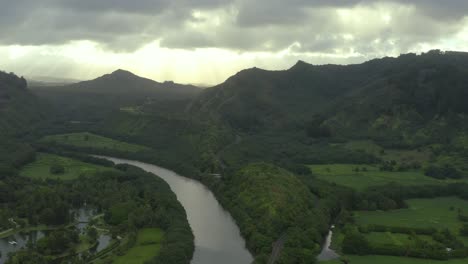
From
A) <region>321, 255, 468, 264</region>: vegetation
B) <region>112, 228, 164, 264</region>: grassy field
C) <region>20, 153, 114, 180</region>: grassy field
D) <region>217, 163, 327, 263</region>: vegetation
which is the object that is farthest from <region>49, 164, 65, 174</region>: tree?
<region>321, 255, 468, 264</region>: vegetation

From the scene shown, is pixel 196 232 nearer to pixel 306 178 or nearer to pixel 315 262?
pixel 315 262

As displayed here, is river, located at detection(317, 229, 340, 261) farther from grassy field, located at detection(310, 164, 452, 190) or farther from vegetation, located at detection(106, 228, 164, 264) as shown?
grassy field, located at detection(310, 164, 452, 190)

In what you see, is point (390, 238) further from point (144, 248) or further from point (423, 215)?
point (144, 248)

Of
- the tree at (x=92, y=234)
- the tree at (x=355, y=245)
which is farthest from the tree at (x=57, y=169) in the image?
the tree at (x=355, y=245)

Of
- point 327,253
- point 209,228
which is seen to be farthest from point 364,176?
point 209,228

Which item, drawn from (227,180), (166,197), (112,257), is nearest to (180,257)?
(112,257)

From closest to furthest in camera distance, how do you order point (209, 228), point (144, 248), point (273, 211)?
point (144, 248) → point (273, 211) → point (209, 228)

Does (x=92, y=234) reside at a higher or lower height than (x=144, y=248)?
higher
